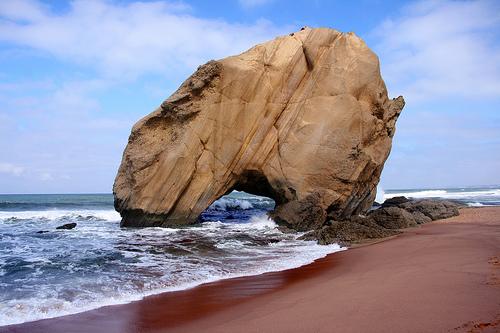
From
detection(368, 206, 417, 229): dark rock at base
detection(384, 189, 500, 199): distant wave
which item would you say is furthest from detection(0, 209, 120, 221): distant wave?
detection(384, 189, 500, 199): distant wave

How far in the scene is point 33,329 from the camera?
226 inches

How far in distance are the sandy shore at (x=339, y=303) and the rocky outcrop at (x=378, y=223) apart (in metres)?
4.24

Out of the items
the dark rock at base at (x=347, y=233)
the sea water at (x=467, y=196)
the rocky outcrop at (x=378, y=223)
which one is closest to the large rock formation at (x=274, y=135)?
the rocky outcrop at (x=378, y=223)

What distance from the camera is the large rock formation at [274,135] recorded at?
53.7 ft

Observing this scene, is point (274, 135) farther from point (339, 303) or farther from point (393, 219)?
point (339, 303)

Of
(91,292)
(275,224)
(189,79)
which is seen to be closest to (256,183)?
(275,224)

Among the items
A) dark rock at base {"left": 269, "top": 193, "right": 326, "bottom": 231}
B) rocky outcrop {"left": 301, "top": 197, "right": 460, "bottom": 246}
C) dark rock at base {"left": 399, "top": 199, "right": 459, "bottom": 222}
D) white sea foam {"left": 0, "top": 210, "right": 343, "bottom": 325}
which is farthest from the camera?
dark rock at base {"left": 399, "top": 199, "right": 459, "bottom": 222}

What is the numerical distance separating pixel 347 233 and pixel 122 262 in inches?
263

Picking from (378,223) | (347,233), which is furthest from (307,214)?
(347,233)

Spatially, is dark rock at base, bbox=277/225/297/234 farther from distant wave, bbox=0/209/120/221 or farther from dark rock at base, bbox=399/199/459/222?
distant wave, bbox=0/209/120/221

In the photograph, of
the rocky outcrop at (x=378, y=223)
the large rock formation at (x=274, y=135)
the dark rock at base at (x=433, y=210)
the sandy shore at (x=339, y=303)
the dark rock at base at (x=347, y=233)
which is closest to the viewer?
the sandy shore at (x=339, y=303)

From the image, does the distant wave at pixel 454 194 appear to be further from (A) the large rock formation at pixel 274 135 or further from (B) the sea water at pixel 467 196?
(A) the large rock formation at pixel 274 135

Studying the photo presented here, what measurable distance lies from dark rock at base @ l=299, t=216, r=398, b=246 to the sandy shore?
4.00 metres

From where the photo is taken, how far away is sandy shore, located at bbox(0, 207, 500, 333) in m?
4.66
